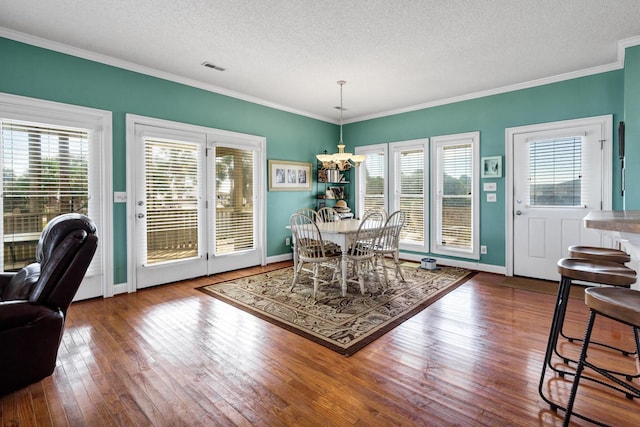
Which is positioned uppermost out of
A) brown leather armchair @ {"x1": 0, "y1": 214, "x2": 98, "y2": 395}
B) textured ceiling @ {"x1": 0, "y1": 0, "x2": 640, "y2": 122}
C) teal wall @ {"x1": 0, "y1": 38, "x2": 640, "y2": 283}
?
textured ceiling @ {"x1": 0, "y1": 0, "x2": 640, "y2": 122}

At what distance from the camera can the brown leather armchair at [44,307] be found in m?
1.82

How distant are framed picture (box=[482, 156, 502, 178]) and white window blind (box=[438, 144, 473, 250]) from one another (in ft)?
0.70

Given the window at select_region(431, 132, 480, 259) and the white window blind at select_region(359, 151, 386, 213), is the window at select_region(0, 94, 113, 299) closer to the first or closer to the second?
the white window blind at select_region(359, 151, 386, 213)

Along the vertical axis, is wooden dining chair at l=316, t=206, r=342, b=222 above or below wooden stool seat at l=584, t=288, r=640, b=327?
above

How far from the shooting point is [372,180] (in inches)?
245

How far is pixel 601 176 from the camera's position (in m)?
3.89

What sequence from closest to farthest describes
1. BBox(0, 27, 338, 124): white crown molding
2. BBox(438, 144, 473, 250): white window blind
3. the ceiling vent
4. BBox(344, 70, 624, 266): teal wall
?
BBox(0, 27, 338, 124): white crown molding < the ceiling vent < BBox(344, 70, 624, 266): teal wall < BBox(438, 144, 473, 250): white window blind

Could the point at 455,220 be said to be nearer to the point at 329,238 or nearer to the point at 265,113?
the point at 329,238

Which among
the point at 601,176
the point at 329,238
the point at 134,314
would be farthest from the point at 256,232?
the point at 601,176

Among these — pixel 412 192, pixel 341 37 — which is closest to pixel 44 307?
pixel 341 37

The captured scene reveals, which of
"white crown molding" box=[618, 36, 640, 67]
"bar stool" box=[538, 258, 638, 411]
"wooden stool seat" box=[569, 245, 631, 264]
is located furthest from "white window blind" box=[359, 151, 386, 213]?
"bar stool" box=[538, 258, 638, 411]

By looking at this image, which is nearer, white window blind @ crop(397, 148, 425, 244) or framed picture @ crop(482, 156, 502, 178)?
framed picture @ crop(482, 156, 502, 178)

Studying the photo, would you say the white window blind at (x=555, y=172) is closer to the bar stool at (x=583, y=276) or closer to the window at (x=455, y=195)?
the window at (x=455, y=195)

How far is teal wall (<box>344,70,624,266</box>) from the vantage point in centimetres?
390
